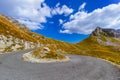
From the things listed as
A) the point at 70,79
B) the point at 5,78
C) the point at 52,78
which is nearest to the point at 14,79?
the point at 5,78

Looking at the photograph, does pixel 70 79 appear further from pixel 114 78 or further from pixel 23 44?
pixel 23 44

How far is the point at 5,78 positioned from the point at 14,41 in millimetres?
80871

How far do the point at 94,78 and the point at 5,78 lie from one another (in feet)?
40.1

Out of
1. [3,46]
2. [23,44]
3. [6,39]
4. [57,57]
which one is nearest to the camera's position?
[57,57]

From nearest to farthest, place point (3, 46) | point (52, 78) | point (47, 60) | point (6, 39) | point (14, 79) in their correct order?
1. point (14, 79)
2. point (52, 78)
3. point (47, 60)
4. point (3, 46)
5. point (6, 39)

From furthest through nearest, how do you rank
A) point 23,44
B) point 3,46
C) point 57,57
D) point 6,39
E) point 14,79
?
1. point 23,44
2. point 6,39
3. point 3,46
4. point 57,57
5. point 14,79

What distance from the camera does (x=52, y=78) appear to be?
22141 millimetres

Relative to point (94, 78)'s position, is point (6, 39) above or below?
above

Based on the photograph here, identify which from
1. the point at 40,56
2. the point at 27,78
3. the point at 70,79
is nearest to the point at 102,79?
the point at 70,79

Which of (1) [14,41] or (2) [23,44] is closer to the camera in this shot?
(1) [14,41]

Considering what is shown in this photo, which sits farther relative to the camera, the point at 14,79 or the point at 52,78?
the point at 52,78

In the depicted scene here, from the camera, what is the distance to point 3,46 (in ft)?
286

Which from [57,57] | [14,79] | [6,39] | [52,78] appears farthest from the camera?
[6,39]

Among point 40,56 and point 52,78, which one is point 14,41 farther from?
point 52,78
